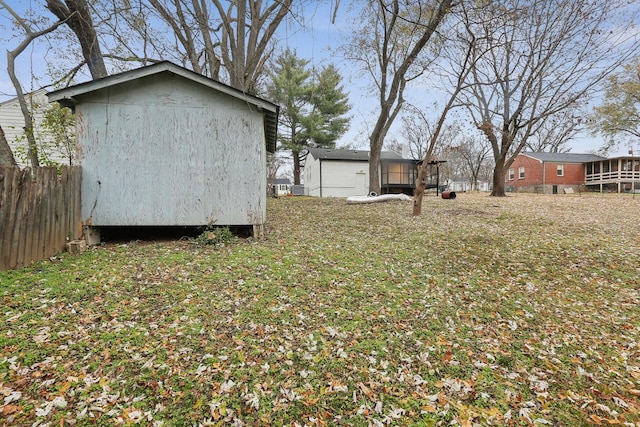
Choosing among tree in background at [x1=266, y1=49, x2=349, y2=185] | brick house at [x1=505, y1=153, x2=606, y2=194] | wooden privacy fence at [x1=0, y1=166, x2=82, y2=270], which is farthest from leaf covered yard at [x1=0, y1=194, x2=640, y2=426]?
brick house at [x1=505, y1=153, x2=606, y2=194]

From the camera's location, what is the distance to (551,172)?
26891 mm

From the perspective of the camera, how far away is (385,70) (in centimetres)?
1398

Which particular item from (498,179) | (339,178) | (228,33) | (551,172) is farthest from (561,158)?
(228,33)

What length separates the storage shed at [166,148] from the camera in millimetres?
5355

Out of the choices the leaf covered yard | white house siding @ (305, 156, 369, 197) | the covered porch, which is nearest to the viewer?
the leaf covered yard

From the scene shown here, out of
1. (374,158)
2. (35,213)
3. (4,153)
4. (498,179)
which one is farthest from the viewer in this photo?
(498,179)

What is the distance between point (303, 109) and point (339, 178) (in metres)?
8.14

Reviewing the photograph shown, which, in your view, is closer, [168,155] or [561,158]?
[168,155]

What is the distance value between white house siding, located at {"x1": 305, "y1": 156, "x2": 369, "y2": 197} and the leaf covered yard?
15970mm

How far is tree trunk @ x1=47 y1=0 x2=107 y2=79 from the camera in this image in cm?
689

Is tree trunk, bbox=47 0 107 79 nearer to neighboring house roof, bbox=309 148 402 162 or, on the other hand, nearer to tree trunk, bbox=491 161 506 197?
neighboring house roof, bbox=309 148 402 162

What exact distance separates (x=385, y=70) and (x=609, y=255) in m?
11.6

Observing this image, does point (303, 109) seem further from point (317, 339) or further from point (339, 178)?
point (317, 339)

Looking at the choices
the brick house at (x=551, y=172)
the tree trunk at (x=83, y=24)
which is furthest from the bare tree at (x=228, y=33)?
the brick house at (x=551, y=172)
